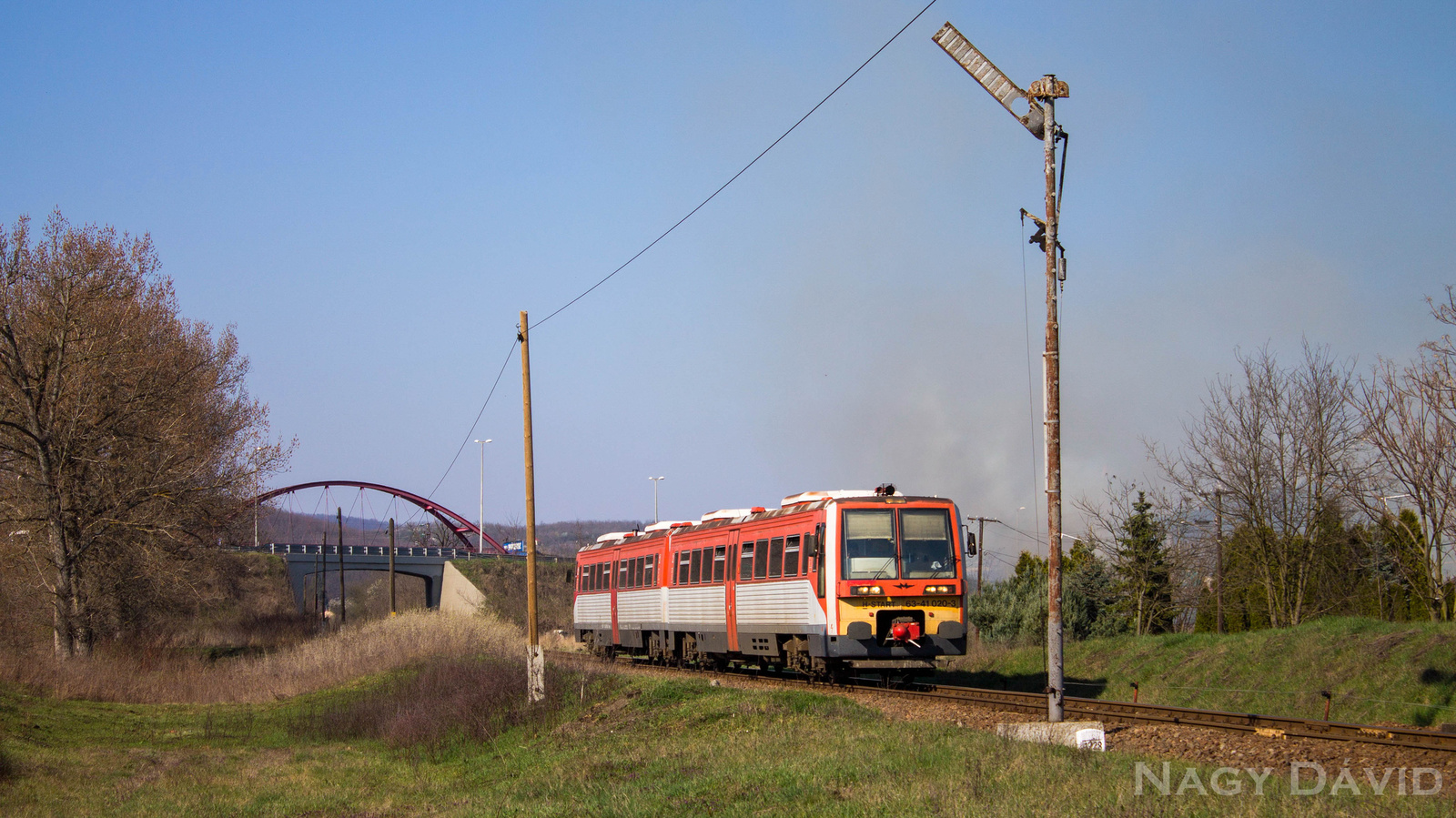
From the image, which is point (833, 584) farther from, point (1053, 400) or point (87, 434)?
point (87, 434)

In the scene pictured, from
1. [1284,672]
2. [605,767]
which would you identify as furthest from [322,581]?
[605,767]

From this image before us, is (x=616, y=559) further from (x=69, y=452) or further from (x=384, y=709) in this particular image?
(x=69, y=452)

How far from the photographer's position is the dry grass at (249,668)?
2905 centimetres

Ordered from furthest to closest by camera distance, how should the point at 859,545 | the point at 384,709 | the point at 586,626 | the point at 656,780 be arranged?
1. the point at 586,626
2. the point at 384,709
3. the point at 859,545
4. the point at 656,780

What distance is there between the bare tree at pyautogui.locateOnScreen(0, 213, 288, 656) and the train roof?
41.7 feet

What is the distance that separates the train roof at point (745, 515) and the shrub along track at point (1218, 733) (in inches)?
129

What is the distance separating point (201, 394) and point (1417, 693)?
35722 millimetres

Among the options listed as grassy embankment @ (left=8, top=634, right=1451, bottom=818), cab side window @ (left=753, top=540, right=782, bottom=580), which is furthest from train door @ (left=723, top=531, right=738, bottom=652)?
grassy embankment @ (left=8, top=634, right=1451, bottom=818)

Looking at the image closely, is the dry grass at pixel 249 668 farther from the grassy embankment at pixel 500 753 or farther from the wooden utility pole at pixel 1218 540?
the wooden utility pole at pixel 1218 540

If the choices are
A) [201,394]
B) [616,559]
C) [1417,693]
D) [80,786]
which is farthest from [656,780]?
[201,394]

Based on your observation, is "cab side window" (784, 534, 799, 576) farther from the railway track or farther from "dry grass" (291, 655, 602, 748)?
"dry grass" (291, 655, 602, 748)

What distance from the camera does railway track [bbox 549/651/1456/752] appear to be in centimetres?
1135

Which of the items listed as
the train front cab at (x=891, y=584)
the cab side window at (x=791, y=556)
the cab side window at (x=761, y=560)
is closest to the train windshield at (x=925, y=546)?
the train front cab at (x=891, y=584)

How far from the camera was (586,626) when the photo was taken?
3556cm
